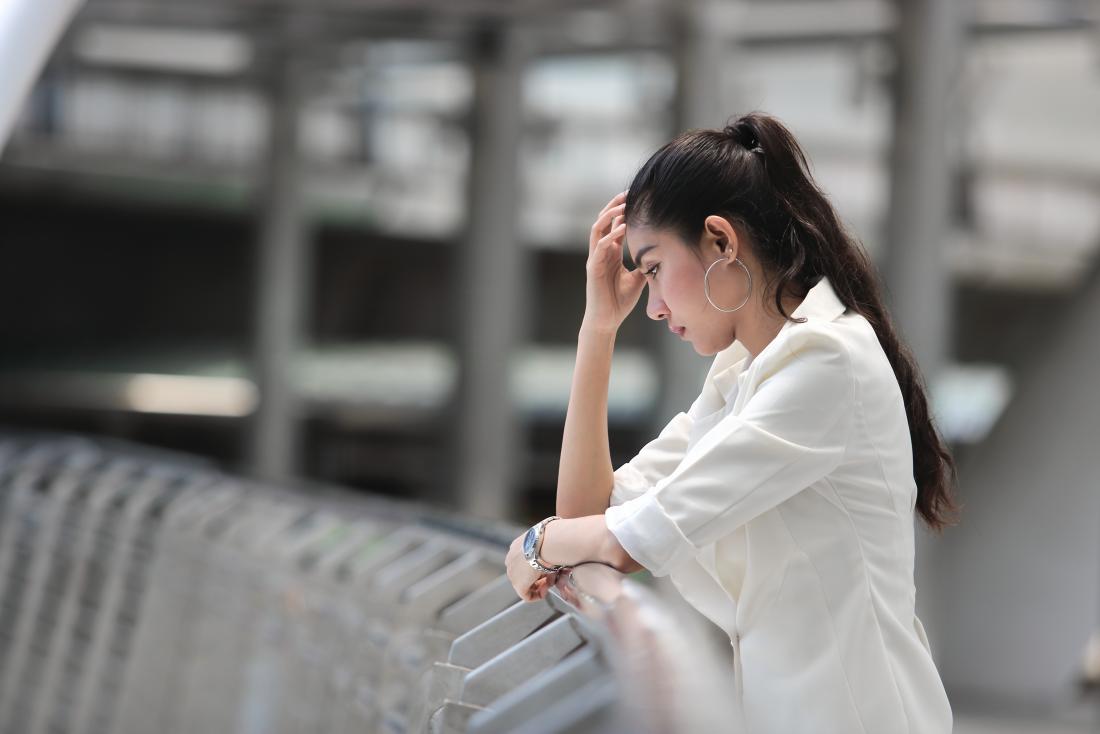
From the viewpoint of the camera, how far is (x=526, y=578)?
1.98 metres

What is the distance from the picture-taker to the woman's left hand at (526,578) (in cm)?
196

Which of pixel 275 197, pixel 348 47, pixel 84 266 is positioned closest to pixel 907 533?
pixel 348 47

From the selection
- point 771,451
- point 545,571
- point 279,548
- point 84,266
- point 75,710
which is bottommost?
point 84,266

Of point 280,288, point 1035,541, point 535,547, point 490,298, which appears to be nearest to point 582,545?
point 535,547

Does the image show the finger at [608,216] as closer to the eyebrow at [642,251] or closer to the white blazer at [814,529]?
the eyebrow at [642,251]

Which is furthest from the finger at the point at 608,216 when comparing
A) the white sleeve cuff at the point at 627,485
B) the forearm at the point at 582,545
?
the forearm at the point at 582,545

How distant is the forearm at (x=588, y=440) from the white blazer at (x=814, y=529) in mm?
347

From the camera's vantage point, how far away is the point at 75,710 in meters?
4.96

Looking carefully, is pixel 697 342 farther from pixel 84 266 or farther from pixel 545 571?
pixel 84 266

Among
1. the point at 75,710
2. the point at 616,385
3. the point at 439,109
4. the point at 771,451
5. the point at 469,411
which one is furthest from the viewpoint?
the point at 616,385

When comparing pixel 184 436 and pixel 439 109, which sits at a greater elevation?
pixel 439 109

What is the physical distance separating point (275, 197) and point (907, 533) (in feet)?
45.1

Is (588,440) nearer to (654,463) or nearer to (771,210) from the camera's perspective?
(654,463)

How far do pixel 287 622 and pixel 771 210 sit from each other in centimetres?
238
